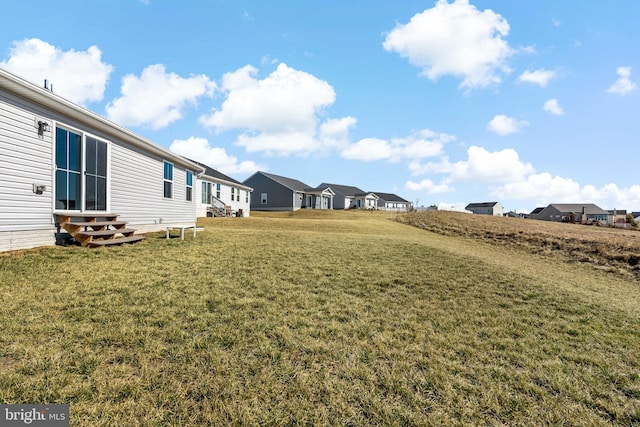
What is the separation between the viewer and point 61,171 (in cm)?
769

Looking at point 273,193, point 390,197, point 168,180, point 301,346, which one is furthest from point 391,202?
point 301,346

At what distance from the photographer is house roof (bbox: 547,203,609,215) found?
229ft

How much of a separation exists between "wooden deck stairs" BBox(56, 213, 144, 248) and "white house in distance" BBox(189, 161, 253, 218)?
521 inches

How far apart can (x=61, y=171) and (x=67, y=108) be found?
159 centimetres

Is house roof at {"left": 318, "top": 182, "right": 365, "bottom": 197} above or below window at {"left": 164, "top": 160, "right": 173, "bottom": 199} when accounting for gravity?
above

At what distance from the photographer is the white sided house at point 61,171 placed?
6.50 metres

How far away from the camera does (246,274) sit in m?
6.59

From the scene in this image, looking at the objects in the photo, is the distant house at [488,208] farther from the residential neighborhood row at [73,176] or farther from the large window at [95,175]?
the large window at [95,175]

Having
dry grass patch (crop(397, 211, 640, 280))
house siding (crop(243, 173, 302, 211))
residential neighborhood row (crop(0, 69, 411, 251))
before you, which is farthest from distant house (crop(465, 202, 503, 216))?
residential neighborhood row (crop(0, 69, 411, 251))

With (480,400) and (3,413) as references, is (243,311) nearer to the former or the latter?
(3,413)

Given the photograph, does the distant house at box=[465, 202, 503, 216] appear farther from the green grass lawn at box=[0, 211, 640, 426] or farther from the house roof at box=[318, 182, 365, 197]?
the green grass lawn at box=[0, 211, 640, 426]

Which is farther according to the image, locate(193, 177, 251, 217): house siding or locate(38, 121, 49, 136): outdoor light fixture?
locate(193, 177, 251, 217): house siding

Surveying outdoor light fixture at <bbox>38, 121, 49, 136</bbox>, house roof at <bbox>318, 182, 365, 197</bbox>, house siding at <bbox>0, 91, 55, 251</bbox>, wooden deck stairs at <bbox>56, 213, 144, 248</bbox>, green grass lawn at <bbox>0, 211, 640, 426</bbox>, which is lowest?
green grass lawn at <bbox>0, 211, 640, 426</bbox>

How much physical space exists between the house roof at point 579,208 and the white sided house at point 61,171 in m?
86.9
